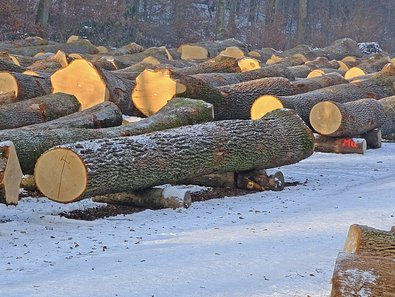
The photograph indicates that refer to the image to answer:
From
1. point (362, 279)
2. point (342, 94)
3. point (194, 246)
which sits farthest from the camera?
point (342, 94)

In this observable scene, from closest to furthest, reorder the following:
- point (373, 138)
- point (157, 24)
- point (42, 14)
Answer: point (373, 138) < point (42, 14) < point (157, 24)

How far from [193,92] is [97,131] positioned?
279 cm

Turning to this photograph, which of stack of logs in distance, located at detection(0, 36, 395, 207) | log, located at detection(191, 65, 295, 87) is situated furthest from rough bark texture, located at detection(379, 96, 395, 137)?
log, located at detection(191, 65, 295, 87)

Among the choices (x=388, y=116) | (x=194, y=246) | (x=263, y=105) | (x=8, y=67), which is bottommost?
(x=194, y=246)

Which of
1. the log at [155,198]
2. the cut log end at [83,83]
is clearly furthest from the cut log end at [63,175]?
the cut log end at [83,83]

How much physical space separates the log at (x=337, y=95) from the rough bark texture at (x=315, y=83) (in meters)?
0.67

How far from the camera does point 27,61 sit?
15.7m

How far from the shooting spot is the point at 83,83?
10445 millimetres

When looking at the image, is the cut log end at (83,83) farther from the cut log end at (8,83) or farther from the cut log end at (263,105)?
the cut log end at (263,105)

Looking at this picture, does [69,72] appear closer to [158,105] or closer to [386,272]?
[158,105]

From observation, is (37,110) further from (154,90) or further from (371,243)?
(371,243)

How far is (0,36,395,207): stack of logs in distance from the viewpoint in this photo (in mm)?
6488

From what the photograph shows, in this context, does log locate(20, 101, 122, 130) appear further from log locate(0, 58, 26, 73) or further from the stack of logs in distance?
log locate(0, 58, 26, 73)

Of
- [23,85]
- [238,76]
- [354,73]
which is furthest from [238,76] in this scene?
[354,73]
